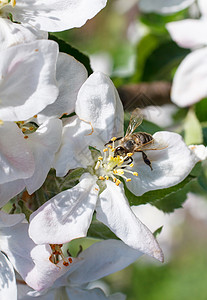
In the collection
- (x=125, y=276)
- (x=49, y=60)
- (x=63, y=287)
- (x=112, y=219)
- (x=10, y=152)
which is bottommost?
(x=125, y=276)

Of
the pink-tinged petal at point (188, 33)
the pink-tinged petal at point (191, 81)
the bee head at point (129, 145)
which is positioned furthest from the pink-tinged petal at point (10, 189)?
the pink-tinged petal at point (188, 33)

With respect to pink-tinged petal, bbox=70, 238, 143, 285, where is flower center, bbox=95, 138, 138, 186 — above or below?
above

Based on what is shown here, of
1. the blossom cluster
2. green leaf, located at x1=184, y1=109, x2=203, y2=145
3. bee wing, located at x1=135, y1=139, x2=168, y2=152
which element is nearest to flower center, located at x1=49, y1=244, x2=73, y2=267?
the blossom cluster

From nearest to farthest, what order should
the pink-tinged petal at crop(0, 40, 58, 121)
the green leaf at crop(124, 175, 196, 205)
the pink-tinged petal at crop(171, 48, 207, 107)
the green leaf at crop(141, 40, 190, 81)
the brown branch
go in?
the pink-tinged petal at crop(0, 40, 58, 121)
the green leaf at crop(124, 175, 196, 205)
the pink-tinged petal at crop(171, 48, 207, 107)
the brown branch
the green leaf at crop(141, 40, 190, 81)

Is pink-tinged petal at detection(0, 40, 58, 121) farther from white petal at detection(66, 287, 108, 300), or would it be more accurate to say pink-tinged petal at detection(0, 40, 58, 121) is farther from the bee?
white petal at detection(66, 287, 108, 300)

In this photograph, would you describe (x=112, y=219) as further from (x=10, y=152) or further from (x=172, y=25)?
(x=172, y=25)

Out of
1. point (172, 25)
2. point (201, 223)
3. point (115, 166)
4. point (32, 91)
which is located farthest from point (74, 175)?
point (201, 223)

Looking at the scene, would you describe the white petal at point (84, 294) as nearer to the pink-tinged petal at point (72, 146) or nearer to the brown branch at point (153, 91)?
the pink-tinged petal at point (72, 146)
